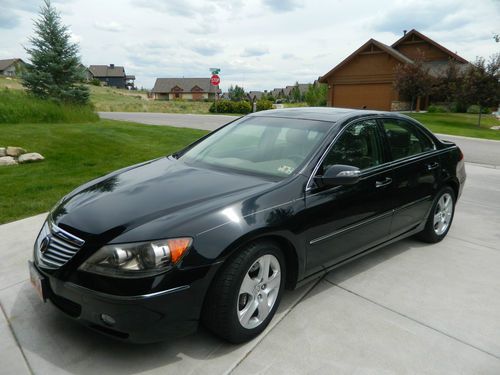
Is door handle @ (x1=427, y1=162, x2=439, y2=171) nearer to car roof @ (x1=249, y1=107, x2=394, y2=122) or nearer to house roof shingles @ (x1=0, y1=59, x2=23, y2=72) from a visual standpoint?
car roof @ (x1=249, y1=107, x2=394, y2=122)

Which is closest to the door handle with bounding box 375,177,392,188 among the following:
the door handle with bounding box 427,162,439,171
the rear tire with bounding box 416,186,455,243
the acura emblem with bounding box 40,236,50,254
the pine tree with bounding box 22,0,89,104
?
the door handle with bounding box 427,162,439,171

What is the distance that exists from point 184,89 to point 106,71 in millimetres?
34804

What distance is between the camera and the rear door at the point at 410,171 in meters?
3.88

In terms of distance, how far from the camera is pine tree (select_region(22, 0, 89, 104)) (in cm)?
1744

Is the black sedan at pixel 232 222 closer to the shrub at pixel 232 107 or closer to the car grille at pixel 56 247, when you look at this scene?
the car grille at pixel 56 247

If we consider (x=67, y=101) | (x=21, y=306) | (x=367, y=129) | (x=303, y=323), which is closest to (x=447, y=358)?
(x=303, y=323)

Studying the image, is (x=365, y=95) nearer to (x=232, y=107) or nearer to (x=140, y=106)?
(x=232, y=107)

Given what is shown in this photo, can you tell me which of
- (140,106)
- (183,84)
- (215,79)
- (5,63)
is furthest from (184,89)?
(215,79)

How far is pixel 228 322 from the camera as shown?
2.54m

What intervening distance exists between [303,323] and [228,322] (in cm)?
69

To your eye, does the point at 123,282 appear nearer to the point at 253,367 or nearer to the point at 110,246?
the point at 110,246

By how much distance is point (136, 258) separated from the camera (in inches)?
90.9

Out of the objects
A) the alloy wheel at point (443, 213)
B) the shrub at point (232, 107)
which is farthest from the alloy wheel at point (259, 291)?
the shrub at point (232, 107)

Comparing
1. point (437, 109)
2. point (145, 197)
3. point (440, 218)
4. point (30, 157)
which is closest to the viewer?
point (145, 197)
